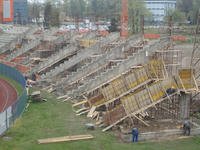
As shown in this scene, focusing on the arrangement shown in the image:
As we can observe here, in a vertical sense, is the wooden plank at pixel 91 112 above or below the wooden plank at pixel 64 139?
above

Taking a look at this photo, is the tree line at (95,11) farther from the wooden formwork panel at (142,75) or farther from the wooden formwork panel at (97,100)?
the wooden formwork panel at (142,75)

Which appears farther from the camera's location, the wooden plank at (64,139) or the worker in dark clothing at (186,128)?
the worker in dark clothing at (186,128)

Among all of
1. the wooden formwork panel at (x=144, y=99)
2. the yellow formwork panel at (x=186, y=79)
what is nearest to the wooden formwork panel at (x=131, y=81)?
the wooden formwork panel at (x=144, y=99)

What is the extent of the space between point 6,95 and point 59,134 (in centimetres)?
1150

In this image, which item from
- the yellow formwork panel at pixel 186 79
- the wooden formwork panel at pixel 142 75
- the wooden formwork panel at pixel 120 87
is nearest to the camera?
the yellow formwork panel at pixel 186 79

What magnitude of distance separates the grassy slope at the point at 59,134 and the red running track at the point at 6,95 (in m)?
2.58

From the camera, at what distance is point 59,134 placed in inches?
774

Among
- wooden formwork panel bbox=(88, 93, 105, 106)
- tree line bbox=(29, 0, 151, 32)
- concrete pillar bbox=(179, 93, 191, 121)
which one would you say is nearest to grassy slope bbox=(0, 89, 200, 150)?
wooden formwork panel bbox=(88, 93, 105, 106)

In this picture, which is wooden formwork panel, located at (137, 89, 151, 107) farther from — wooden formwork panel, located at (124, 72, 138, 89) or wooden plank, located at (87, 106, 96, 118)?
wooden plank, located at (87, 106, 96, 118)

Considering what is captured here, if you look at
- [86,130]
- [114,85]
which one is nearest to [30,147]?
[86,130]

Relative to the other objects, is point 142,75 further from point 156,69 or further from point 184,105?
point 184,105

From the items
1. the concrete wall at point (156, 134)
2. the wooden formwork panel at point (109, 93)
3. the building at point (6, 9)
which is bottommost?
the concrete wall at point (156, 134)

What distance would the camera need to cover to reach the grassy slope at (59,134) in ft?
58.1

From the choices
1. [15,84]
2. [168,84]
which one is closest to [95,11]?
[15,84]
